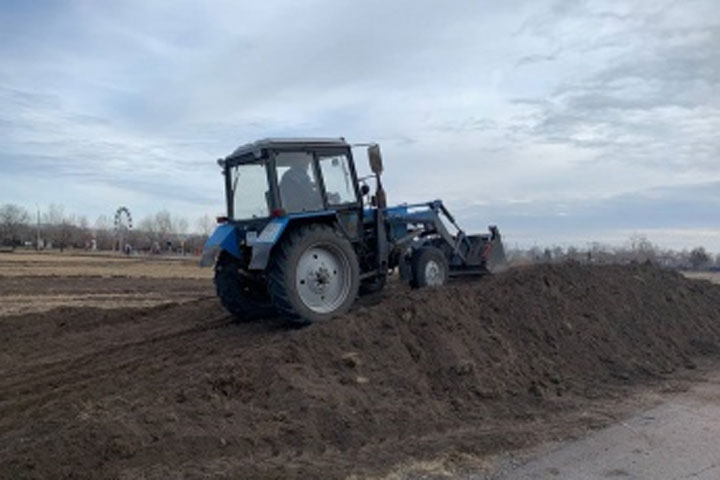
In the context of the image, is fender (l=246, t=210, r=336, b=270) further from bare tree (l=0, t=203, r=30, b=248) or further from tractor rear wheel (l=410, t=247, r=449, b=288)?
bare tree (l=0, t=203, r=30, b=248)

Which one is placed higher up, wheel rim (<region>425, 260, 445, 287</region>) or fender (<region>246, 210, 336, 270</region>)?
fender (<region>246, 210, 336, 270</region>)

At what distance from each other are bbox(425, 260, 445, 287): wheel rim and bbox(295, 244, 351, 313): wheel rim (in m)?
2.48

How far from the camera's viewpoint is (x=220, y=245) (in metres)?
10.2

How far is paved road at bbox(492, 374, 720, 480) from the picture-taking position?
610cm

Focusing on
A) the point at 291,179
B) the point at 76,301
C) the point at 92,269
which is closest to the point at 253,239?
the point at 291,179

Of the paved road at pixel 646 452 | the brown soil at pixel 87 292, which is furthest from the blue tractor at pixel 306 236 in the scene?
the brown soil at pixel 87 292

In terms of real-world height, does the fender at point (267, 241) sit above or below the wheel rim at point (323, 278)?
above

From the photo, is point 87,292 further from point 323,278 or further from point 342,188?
point 323,278

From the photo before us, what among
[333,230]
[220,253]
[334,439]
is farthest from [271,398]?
[220,253]

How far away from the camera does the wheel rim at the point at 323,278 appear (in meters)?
9.28

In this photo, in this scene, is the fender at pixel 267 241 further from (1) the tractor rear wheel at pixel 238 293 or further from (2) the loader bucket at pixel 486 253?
(2) the loader bucket at pixel 486 253

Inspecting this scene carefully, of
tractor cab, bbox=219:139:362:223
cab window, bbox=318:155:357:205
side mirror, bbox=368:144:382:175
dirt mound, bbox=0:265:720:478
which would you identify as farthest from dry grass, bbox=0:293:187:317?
side mirror, bbox=368:144:382:175

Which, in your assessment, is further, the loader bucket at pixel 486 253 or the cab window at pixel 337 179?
the loader bucket at pixel 486 253

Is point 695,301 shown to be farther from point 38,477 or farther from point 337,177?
point 38,477
